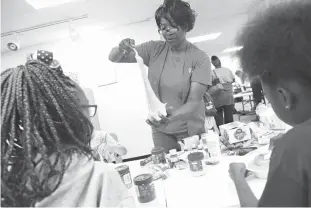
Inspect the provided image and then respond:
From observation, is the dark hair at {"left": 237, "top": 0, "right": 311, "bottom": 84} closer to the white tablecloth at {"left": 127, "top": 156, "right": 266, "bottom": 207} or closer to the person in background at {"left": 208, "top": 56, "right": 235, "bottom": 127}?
the white tablecloth at {"left": 127, "top": 156, "right": 266, "bottom": 207}

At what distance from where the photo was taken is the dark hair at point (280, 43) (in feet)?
1.69

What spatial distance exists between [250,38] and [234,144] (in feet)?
3.63

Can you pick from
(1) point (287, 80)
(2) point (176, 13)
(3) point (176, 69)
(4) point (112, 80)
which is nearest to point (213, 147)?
(3) point (176, 69)

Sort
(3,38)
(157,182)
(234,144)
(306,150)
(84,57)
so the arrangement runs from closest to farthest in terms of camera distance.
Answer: (306,150) → (157,182) → (234,144) → (3,38) → (84,57)

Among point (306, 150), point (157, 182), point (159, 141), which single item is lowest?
point (157, 182)

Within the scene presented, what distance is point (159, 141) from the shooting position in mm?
1682

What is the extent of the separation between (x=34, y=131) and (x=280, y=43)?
63cm

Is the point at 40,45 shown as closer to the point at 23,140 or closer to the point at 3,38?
the point at 3,38

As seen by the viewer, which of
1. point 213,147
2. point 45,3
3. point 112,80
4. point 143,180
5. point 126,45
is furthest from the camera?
point 112,80

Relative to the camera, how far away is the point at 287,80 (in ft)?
1.77

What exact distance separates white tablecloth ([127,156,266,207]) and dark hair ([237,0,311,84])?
1.92ft

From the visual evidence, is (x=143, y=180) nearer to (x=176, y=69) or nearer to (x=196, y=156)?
(x=196, y=156)

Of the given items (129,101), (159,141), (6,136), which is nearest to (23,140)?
(6,136)

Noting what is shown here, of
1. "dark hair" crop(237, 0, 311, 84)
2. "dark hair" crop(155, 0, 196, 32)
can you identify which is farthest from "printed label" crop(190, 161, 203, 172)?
"dark hair" crop(155, 0, 196, 32)
